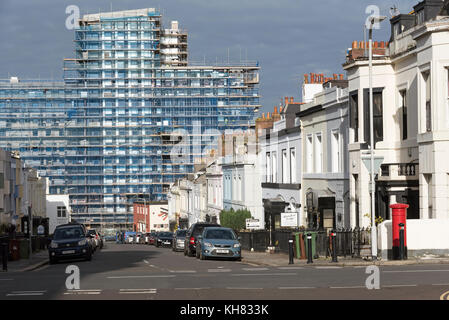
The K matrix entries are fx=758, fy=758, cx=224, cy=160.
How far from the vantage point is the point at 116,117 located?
15275cm

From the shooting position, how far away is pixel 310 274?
20.9m

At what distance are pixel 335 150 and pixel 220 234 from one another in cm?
946

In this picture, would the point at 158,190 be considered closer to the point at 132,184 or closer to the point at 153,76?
the point at 132,184

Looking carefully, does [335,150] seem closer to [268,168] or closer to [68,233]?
[68,233]

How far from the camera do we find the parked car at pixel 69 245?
3250 centimetres

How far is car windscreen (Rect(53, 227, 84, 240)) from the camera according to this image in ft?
110

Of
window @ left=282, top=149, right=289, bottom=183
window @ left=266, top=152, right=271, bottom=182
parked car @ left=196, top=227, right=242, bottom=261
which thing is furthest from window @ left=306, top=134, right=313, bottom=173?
parked car @ left=196, top=227, right=242, bottom=261

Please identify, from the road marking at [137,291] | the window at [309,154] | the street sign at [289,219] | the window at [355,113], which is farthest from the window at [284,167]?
the road marking at [137,291]

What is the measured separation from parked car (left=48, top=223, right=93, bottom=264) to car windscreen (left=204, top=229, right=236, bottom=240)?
533cm

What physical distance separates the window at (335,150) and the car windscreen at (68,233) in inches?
535

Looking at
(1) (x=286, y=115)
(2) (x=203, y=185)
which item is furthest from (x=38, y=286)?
(2) (x=203, y=185)

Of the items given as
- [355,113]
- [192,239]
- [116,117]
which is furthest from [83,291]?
[116,117]

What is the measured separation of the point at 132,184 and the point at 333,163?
11466cm
